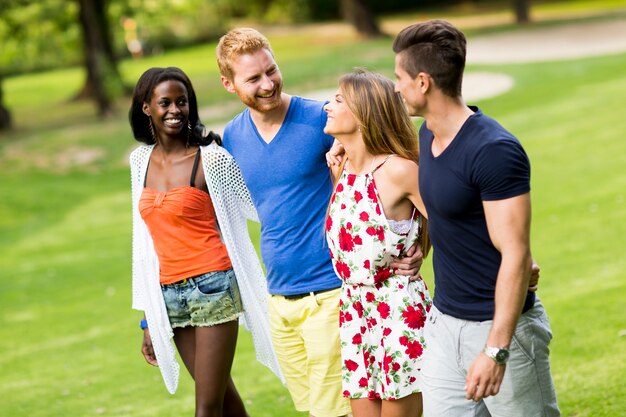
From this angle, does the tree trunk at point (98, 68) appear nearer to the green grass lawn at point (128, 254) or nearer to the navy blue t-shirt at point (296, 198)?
the green grass lawn at point (128, 254)

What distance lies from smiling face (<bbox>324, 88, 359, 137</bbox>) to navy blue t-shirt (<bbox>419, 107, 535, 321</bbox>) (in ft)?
1.88

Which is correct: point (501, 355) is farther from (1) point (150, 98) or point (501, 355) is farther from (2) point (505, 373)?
(1) point (150, 98)

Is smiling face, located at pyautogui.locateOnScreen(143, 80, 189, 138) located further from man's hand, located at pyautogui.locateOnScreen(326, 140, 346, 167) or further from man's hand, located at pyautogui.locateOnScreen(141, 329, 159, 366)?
man's hand, located at pyautogui.locateOnScreen(141, 329, 159, 366)

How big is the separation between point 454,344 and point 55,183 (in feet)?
50.3

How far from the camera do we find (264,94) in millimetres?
4551

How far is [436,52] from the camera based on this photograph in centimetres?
334

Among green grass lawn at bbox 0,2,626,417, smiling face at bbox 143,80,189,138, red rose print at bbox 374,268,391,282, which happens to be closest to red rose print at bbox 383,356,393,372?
red rose print at bbox 374,268,391,282

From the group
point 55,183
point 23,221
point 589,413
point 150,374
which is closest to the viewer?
point 589,413

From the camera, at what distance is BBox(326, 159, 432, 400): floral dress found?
4.04 meters

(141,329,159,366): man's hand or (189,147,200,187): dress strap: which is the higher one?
(189,147,200,187): dress strap

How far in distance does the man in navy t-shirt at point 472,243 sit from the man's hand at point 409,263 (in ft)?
1.54

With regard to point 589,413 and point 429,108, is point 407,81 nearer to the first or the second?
point 429,108

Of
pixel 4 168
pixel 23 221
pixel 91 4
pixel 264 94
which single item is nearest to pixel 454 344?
pixel 264 94

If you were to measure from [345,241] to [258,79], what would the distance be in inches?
36.6
